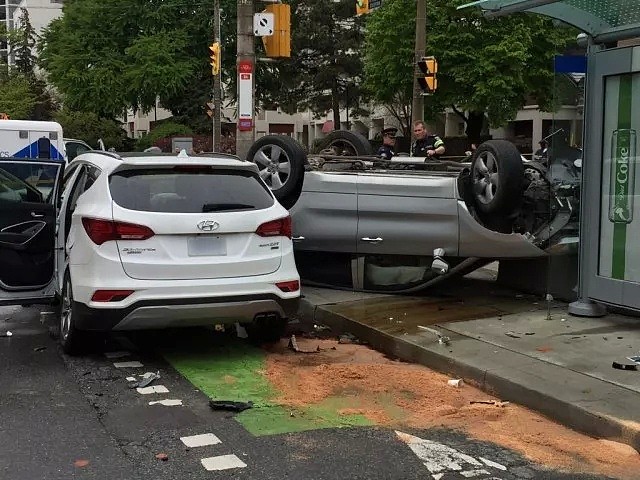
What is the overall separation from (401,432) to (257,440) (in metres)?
0.91

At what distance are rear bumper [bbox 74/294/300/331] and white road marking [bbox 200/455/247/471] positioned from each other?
1.81 meters

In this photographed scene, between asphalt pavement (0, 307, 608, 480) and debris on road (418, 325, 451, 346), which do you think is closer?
asphalt pavement (0, 307, 608, 480)

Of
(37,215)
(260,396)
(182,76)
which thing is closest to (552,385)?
(260,396)

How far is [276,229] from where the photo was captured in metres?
6.46

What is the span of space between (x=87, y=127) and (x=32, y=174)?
3404 centimetres

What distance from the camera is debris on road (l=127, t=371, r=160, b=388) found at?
5.82 metres

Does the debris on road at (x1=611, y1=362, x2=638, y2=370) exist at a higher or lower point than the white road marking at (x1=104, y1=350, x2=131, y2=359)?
higher

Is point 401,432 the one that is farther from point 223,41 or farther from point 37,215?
point 223,41

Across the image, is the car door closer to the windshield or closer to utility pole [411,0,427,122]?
the windshield

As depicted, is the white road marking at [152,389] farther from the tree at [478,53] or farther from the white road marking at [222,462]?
the tree at [478,53]

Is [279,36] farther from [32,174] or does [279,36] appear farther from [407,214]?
[407,214]

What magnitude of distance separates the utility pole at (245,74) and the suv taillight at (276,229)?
7199mm

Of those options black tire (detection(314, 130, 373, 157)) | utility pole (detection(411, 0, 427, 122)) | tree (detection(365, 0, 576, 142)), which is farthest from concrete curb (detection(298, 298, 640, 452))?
tree (detection(365, 0, 576, 142))

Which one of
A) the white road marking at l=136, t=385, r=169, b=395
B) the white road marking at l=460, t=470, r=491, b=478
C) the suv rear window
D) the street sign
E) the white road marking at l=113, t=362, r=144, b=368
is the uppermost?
the street sign
